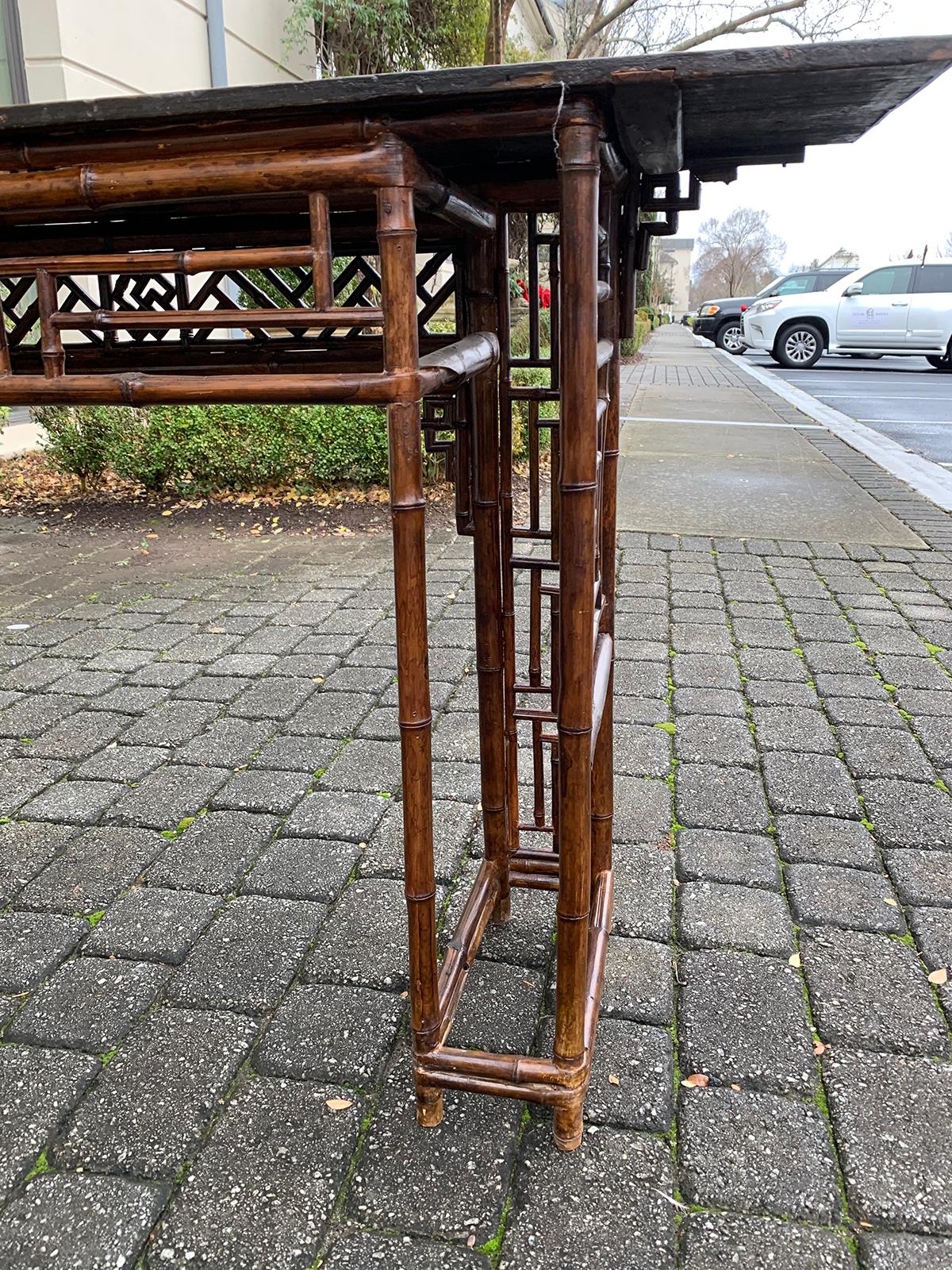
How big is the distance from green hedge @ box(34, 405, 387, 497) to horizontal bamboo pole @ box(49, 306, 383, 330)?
521 cm

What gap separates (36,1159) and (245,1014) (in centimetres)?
48

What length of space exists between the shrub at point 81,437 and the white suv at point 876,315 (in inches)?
550

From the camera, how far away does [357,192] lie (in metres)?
1.45

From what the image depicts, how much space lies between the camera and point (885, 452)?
8891 millimetres

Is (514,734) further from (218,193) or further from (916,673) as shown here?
(916,673)

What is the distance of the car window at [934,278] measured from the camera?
16.3 metres

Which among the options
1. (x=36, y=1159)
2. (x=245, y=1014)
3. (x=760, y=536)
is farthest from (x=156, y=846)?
(x=760, y=536)

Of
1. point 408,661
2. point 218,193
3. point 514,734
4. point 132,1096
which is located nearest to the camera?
point 218,193

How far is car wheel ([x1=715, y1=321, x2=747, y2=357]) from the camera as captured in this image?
2266cm

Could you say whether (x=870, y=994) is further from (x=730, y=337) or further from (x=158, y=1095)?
(x=730, y=337)

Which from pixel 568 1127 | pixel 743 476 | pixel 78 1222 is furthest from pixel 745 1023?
pixel 743 476

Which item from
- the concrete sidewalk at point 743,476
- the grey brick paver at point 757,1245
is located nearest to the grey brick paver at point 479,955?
the grey brick paver at point 757,1245

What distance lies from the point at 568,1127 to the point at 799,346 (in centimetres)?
1826

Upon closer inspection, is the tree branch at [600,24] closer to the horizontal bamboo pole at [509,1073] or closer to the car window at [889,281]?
the car window at [889,281]
